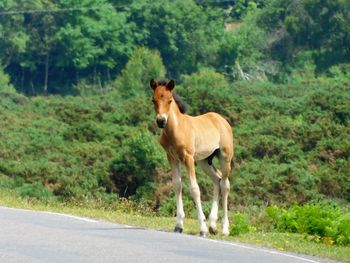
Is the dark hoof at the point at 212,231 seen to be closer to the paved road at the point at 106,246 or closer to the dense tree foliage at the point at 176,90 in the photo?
the paved road at the point at 106,246

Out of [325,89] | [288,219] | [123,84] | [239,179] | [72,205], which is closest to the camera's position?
[288,219]

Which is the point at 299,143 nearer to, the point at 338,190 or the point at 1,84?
the point at 338,190

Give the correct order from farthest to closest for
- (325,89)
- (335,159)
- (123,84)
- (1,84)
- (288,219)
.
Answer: (1,84)
(123,84)
(325,89)
(335,159)
(288,219)

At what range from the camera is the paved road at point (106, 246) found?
14.9 metres

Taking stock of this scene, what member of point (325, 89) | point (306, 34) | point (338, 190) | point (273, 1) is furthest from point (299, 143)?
point (273, 1)

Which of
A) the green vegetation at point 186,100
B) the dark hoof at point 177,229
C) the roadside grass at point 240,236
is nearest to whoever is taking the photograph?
the roadside grass at point 240,236

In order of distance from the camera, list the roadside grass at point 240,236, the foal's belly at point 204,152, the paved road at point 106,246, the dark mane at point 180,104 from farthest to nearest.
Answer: the foal's belly at point 204,152 → the dark mane at point 180,104 → the roadside grass at point 240,236 → the paved road at point 106,246

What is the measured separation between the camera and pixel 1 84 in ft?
303

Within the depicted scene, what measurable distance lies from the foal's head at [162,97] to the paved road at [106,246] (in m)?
1.60

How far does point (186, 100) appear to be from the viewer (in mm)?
57438

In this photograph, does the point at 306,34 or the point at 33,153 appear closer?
the point at 33,153

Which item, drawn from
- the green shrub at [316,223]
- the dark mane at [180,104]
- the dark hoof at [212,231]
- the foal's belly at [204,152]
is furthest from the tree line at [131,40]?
the dark hoof at [212,231]

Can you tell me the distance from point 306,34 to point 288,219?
72.6 meters

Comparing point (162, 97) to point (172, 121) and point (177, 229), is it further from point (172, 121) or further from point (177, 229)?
point (177, 229)
